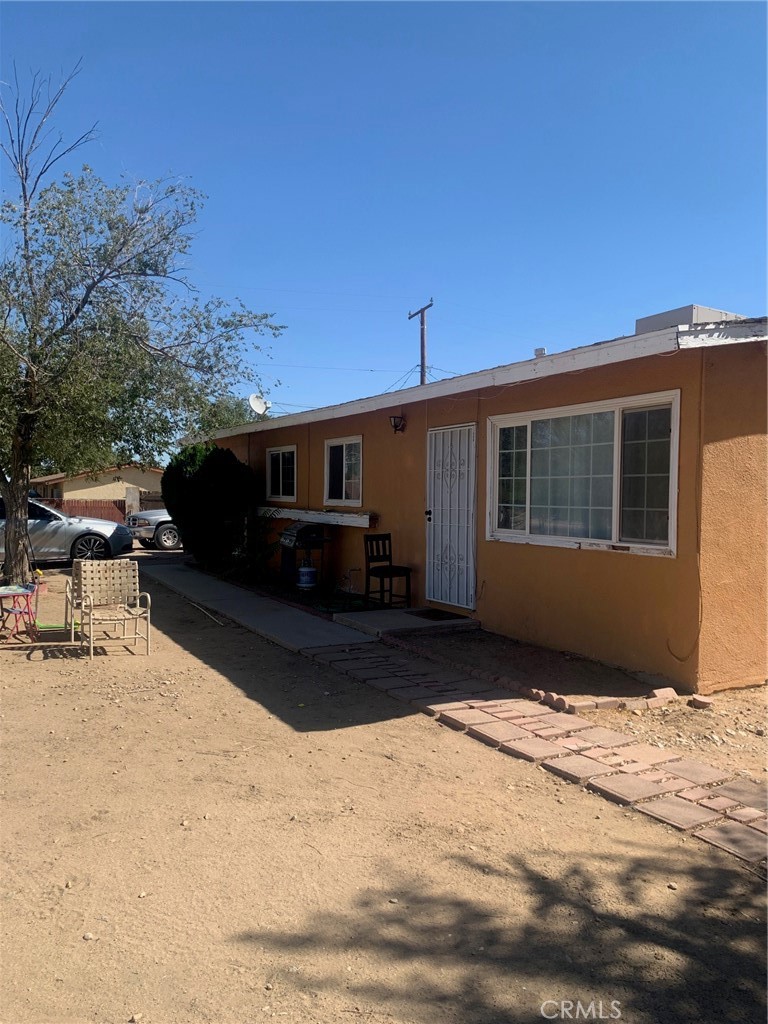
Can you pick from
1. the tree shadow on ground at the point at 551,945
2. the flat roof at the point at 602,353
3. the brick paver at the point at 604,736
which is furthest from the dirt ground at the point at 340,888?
the flat roof at the point at 602,353

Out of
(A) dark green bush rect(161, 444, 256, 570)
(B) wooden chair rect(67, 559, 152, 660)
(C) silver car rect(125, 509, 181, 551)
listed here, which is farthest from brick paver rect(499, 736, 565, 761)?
(C) silver car rect(125, 509, 181, 551)

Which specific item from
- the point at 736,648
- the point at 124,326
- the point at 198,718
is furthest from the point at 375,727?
the point at 124,326

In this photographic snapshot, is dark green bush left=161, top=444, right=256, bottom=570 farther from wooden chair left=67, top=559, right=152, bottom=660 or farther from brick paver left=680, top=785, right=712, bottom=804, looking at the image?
brick paver left=680, top=785, right=712, bottom=804

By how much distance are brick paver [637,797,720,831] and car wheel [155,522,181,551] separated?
17.2m

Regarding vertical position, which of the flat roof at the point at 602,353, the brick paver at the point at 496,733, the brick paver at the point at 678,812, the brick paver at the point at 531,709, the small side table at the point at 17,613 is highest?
the flat roof at the point at 602,353

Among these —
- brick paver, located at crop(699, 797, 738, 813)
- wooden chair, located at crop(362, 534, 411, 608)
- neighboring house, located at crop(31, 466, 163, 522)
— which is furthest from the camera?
neighboring house, located at crop(31, 466, 163, 522)

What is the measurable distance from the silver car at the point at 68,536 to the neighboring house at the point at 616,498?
326 inches

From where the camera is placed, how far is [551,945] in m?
2.85

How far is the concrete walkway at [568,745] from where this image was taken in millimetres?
3939

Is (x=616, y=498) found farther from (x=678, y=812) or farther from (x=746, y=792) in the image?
(x=678, y=812)

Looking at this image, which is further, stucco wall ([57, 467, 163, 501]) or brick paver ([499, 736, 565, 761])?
stucco wall ([57, 467, 163, 501])

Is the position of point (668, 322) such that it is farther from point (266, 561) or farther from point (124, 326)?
point (266, 561)

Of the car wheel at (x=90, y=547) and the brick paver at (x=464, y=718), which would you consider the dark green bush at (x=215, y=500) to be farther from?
the brick paver at (x=464, y=718)

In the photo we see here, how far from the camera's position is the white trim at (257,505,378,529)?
10648 mm
